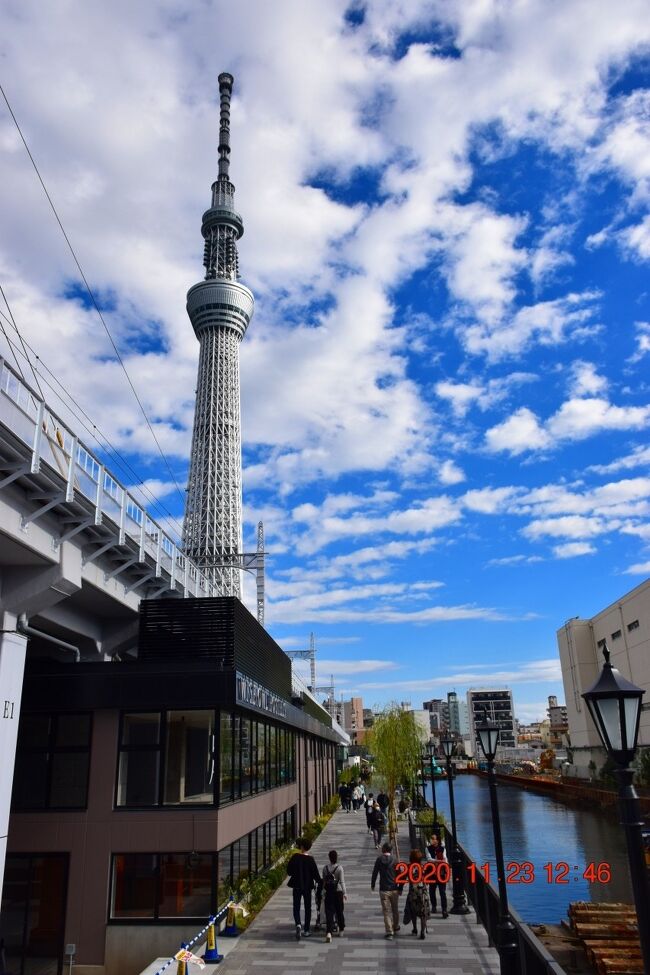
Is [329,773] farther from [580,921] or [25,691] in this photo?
[25,691]

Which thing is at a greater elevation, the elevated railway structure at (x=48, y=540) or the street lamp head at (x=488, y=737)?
the elevated railway structure at (x=48, y=540)

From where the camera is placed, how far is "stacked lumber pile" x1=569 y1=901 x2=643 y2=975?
17.2 metres

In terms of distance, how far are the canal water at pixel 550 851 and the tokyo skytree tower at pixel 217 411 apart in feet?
235

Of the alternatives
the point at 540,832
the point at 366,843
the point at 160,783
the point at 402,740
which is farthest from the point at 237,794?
the point at 540,832

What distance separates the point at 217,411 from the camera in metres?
142

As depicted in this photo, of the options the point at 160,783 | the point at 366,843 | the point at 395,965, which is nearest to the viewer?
the point at 395,965

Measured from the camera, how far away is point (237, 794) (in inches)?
738

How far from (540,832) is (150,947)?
153ft

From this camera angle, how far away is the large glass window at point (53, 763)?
1702 cm

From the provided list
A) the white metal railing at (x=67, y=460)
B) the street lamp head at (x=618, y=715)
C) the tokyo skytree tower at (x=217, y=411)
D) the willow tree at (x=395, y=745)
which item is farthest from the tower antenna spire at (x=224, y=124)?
the street lamp head at (x=618, y=715)

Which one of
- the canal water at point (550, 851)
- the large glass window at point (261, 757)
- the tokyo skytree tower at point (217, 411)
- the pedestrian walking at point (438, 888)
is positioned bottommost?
the canal water at point (550, 851)

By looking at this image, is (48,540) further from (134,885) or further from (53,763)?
(134,885)

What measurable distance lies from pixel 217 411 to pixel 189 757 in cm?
12751

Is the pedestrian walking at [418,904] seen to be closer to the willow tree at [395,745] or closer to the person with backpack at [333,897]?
the person with backpack at [333,897]
